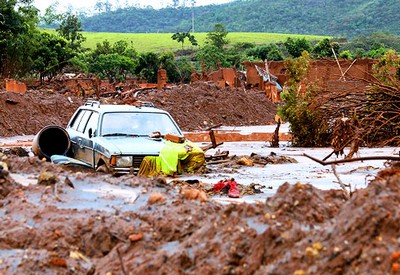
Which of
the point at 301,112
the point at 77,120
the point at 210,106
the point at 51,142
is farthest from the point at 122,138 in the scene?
the point at 210,106

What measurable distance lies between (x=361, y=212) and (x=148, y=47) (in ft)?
419

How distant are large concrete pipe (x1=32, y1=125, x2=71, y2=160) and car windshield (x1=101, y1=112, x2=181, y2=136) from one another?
1.29 meters

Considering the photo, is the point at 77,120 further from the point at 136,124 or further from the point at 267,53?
the point at 267,53

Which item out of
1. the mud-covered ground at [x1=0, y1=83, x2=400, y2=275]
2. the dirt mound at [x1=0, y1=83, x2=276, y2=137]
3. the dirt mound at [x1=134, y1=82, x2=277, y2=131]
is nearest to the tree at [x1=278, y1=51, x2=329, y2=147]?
the dirt mound at [x1=0, y1=83, x2=276, y2=137]

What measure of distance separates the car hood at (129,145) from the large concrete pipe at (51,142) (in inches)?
65.8

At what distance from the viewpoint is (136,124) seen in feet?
46.9

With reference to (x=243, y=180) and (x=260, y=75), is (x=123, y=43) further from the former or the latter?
(x=243, y=180)

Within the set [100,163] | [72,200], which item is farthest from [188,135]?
[72,200]

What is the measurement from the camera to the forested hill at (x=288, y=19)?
488ft

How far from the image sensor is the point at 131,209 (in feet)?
25.3

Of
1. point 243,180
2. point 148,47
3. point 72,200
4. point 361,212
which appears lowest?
point 148,47

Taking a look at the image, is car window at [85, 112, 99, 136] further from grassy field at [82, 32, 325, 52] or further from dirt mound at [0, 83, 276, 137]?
grassy field at [82, 32, 325, 52]

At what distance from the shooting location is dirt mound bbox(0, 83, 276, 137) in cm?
3117

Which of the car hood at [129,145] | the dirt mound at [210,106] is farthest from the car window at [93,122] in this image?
the dirt mound at [210,106]
